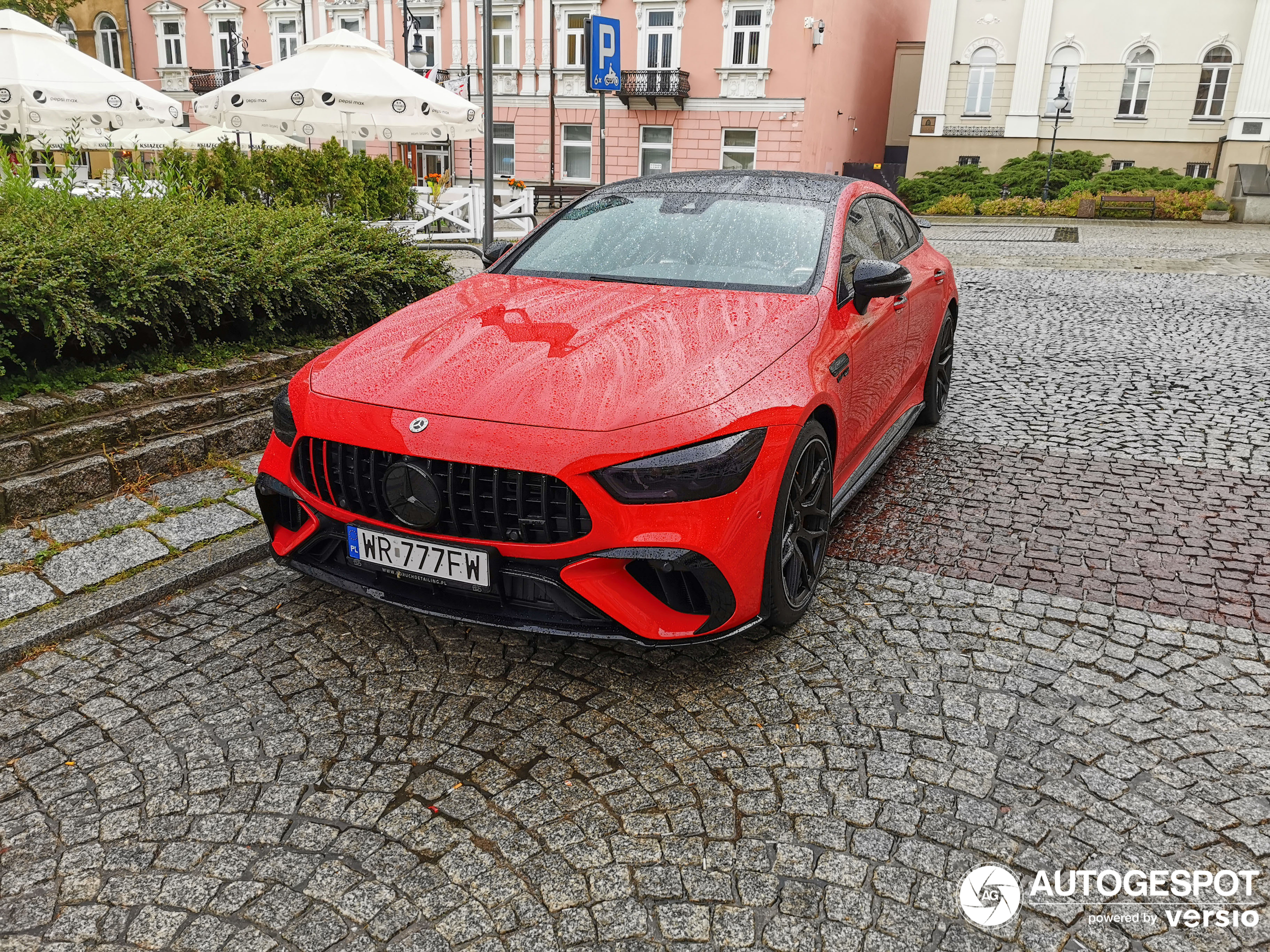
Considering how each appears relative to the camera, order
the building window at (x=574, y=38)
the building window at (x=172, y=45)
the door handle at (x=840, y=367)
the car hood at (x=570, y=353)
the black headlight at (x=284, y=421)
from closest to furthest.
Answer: the car hood at (x=570, y=353), the black headlight at (x=284, y=421), the door handle at (x=840, y=367), the building window at (x=574, y=38), the building window at (x=172, y=45)

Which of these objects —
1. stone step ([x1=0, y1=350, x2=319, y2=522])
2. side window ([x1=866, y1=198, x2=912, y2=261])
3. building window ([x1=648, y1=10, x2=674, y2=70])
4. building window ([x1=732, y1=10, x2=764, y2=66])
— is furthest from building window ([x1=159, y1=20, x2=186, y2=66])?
side window ([x1=866, y1=198, x2=912, y2=261])

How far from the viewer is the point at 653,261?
413 cm

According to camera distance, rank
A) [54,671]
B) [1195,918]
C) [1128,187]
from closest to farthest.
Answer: [1195,918], [54,671], [1128,187]

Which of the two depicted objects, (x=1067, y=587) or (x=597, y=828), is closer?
Result: (x=597, y=828)

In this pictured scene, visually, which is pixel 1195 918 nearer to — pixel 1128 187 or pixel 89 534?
pixel 89 534

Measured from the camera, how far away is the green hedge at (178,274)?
14.2ft

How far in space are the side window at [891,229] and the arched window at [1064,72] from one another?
3161 centimetres

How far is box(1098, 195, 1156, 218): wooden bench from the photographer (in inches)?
961

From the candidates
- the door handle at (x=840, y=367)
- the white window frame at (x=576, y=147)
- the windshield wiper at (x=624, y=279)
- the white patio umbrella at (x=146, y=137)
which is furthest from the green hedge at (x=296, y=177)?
the white window frame at (x=576, y=147)

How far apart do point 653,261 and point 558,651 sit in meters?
1.74

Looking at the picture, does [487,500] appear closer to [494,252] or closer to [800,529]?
[800,529]

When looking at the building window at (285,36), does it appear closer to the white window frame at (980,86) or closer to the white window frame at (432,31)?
the white window frame at (432,31)

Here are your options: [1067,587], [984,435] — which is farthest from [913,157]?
[1067,587]

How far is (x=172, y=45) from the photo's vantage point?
3822 cm
